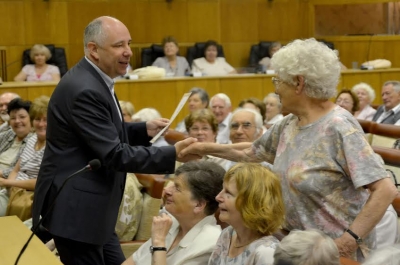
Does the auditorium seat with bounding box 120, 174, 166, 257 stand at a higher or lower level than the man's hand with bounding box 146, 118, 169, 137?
lower

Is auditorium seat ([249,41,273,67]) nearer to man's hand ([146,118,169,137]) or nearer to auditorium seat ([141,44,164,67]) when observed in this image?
auditorium seat ([141,44,164,67])

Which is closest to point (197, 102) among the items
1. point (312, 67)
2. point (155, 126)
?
point (155, 126)

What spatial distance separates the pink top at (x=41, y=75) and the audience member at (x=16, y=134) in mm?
4191

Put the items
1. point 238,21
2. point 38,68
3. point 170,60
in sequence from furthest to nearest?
point 238,21 → point 170,60 → point 38,68

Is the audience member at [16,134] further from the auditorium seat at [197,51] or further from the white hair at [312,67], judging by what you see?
the auditorium seat at [197,51]

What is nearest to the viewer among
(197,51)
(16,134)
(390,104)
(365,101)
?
(16,134)

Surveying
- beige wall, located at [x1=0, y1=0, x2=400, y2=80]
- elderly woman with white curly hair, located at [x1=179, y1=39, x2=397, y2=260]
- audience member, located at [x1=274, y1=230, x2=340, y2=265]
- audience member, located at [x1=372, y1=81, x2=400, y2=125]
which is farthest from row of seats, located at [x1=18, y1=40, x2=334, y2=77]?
audience member, located at [x1=274, y1=230, x2=340, y2=265]

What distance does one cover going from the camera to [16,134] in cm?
550

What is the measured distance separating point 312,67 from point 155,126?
93cm

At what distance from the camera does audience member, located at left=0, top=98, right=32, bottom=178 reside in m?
5.34

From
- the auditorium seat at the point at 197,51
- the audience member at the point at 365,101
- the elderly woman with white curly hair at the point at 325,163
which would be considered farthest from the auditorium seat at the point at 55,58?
the elderly woman with white curly hair at the point at 325,163

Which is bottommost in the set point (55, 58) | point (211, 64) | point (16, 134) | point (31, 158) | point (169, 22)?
point (31, 158)

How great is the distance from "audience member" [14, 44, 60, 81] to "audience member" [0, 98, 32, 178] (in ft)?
13.9

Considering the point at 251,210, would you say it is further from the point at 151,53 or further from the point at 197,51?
the point at 197,51
